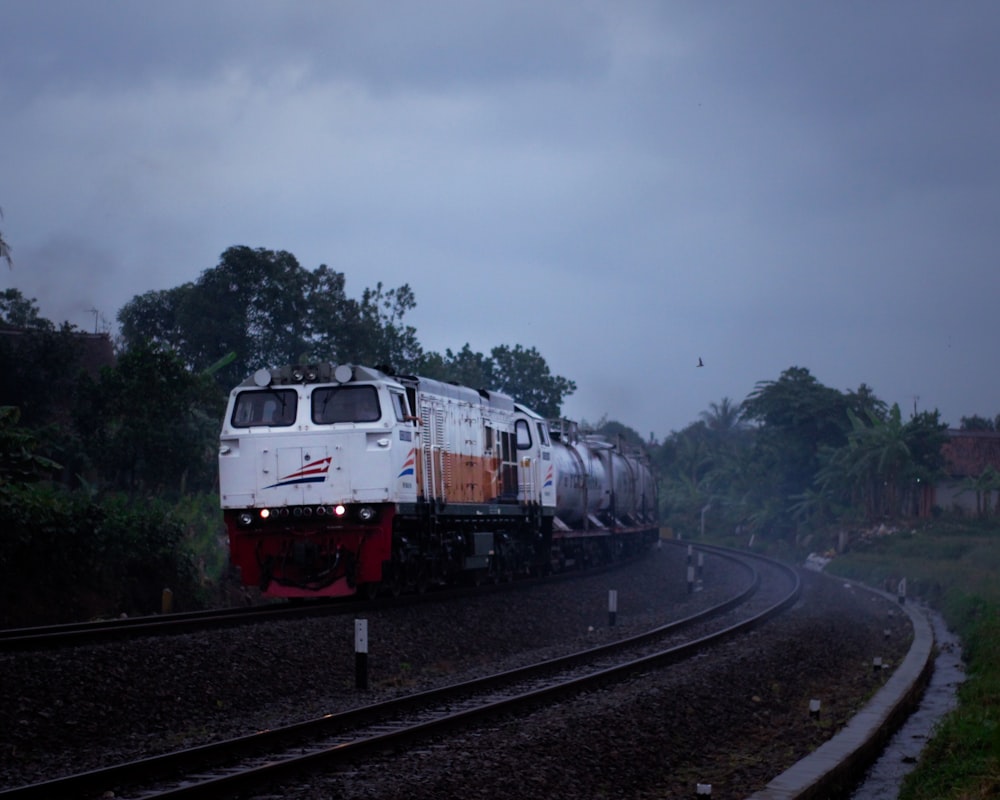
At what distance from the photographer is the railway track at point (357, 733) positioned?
8.37 m

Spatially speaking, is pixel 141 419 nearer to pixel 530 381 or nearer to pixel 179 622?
pixel 179 622

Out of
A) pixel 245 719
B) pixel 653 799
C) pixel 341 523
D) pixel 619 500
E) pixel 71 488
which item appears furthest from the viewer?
pixel 619 500

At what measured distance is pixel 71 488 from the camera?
97.6ft

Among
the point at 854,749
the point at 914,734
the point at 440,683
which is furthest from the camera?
the point at 440,683

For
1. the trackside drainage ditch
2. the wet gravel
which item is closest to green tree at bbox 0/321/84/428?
the wet gravel

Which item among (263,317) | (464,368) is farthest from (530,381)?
(263,317)

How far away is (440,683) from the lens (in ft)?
47.5

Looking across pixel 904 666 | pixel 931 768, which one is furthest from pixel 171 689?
pixel 904 666

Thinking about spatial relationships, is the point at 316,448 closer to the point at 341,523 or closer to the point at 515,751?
the point at 341,523

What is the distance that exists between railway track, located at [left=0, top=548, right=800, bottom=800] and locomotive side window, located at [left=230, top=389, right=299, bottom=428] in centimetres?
616

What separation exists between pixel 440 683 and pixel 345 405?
5655 mm

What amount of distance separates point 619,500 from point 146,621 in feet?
75.5

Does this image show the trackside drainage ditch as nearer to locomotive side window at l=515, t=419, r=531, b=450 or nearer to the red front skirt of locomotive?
the red front skirt of locomotive

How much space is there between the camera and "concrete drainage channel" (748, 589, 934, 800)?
876 centimetres
